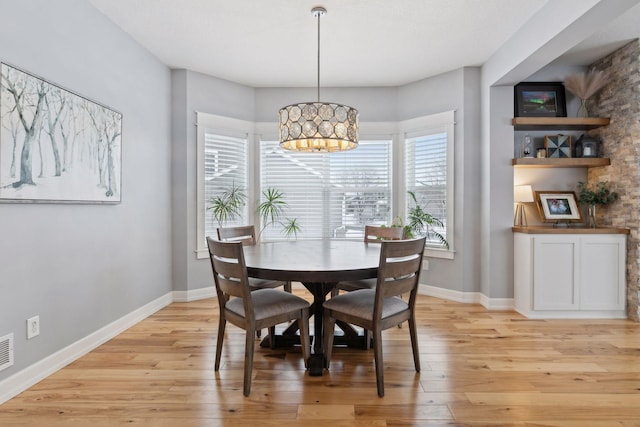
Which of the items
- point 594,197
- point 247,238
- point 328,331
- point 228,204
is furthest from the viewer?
point 228,204

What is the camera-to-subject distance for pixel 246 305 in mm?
2090

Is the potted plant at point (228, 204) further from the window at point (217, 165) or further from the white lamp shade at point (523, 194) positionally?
the white lamp shade at point (523, 194)

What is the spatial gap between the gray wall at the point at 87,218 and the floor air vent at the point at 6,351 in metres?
0.04

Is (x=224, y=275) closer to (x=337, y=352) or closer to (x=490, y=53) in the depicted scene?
(x=337, y=352)

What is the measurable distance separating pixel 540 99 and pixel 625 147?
94cm

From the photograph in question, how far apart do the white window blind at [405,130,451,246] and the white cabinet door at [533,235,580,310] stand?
101 centimetres

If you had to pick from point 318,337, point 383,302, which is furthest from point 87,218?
point 383,302

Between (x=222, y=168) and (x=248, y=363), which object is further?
(x=222, y=168)

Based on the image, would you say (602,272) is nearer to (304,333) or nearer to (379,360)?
(379,360)

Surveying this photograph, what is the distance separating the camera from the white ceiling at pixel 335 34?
284cm

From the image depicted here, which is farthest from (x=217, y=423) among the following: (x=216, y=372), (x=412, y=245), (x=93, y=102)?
(x=93, y=102)

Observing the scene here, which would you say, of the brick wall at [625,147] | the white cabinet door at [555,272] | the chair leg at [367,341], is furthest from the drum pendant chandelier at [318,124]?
the brick wall at [625,147]

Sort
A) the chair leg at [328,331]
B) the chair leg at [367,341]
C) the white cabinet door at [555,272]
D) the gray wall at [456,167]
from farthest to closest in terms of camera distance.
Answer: the gray wall at [456,167] → the white cabinet door at [555,272] → the chair leg at [367,341] → the chair leg at [328,331]

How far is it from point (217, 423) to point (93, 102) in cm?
250
